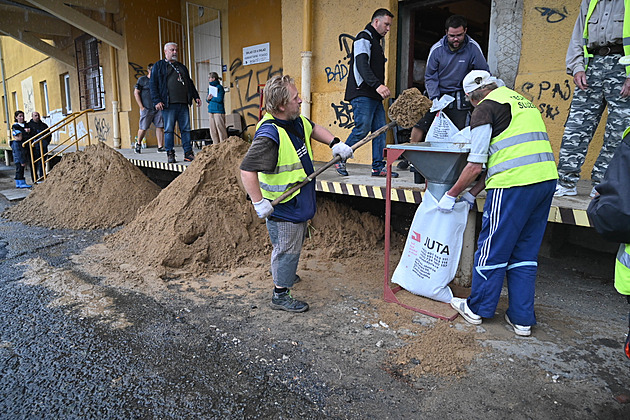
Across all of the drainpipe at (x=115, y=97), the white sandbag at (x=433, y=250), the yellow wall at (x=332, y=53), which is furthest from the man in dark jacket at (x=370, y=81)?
the drainpipe at (x=115, y=97)

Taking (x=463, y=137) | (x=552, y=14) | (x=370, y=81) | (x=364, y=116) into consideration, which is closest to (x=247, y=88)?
(x=364, y=116)

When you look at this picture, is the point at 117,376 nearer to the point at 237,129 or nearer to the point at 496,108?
the point at 496,108

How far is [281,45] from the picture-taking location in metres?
8.47

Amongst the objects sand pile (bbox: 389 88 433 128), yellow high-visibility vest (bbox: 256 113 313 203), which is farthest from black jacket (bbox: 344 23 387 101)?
yellow high-visibility vest (bbox: 256 113 313 203)

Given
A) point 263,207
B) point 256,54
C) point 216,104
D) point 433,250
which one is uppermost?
point 256,54

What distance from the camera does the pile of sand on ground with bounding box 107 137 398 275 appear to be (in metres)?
4.74

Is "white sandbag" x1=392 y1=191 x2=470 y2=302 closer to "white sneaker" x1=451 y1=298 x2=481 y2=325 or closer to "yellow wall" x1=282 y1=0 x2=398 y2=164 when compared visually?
"white sneaker" x1=451 y1=298 x2=481 y2=325

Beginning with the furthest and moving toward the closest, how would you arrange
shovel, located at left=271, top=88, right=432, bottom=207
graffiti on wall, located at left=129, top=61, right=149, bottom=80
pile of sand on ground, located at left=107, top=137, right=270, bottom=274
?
1. graffiti on wall, located at left=129, top=61, right=149, bottom=80
2. pile of sand on ground, located at left=107, top=137, right=270, bottom=274
3. shovel, located at left=271, top=88, right=432, bottom=207

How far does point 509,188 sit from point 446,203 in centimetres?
45

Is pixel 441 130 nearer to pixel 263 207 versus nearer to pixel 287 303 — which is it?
pixel 263 207

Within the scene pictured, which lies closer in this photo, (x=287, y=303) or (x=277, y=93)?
(x=277, y=93)

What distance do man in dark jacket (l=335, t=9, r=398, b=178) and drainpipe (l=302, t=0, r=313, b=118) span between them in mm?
2436

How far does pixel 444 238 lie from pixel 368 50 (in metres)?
2.58

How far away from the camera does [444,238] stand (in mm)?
3285
